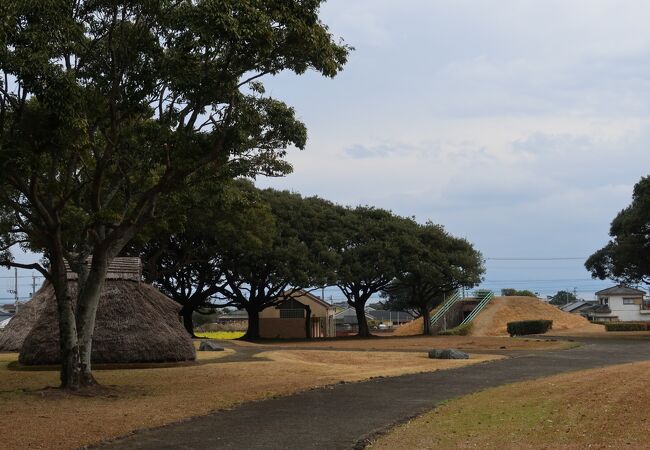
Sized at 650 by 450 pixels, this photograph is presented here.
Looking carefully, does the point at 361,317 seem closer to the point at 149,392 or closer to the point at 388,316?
the point at 149,392

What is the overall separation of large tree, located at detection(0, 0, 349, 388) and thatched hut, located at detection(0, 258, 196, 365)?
269 inches

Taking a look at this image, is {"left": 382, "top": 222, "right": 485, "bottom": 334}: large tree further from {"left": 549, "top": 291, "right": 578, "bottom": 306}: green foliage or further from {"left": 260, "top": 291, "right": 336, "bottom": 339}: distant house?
{"left": 549, "top": 291, "right": 578, "bottom": 306}: green foliage

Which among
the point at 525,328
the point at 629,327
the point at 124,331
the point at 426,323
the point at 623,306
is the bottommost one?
the point at 629,327

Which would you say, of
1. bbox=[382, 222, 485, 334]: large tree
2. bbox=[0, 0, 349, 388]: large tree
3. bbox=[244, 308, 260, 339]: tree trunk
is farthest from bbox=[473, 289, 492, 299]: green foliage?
bbox=[0, 0, 349, 388]: large tree

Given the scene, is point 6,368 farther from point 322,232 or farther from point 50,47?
point 322,232

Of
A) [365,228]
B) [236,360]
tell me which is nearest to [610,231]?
[365,228]

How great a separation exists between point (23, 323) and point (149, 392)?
15426 millimetres

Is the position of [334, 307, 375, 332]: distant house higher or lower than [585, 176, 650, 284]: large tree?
lower

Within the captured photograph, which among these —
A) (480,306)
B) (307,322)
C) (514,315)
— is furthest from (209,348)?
(480,306)

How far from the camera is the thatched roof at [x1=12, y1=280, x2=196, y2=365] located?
2239cm

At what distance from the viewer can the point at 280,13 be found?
45.3 feet

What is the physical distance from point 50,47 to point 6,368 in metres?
13.8

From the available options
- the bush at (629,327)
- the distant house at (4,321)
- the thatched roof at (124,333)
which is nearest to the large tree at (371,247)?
the bush at (629,327)

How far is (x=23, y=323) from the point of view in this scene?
1136 inches
